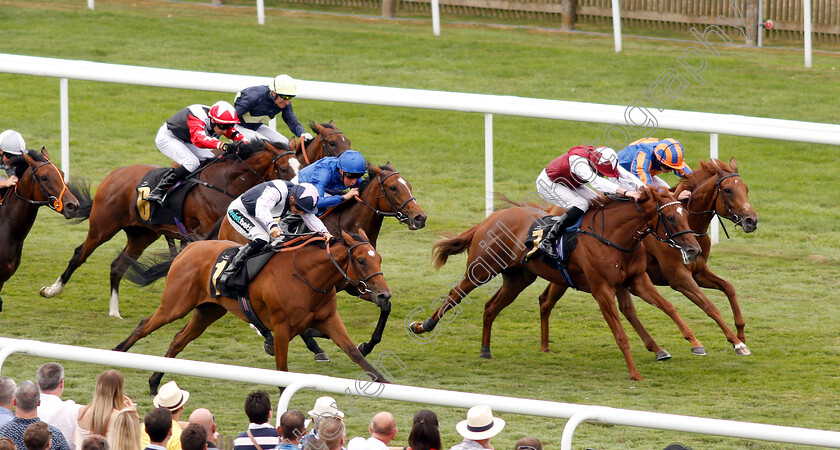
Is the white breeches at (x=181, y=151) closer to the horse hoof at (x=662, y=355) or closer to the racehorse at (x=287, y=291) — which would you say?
the racehorse at (x=287, y=291)

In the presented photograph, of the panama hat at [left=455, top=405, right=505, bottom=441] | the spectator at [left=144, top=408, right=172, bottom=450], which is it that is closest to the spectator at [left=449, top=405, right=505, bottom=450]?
the panama hat at [left=455, top=405, right=505, bottom=441]

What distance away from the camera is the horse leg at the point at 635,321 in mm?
7406

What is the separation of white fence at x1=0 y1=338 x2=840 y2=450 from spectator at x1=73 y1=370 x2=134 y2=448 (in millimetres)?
115

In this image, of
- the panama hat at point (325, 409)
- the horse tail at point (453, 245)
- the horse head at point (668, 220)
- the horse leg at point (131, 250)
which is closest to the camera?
the panama hat at point (325, 409)

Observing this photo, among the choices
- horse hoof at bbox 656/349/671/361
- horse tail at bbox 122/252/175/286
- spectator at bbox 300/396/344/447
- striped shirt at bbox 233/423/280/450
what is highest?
spectator at bbox 300/396/344/447

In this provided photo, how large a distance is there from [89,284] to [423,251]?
9.12 feet

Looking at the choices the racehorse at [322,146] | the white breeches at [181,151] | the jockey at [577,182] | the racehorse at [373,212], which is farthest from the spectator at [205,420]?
the white breeches at [181,151]

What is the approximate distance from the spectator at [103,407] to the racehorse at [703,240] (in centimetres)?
349

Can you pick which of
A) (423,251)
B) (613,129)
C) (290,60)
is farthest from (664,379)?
(290,60)

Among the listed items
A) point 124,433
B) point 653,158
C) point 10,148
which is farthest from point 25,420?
point 653,158

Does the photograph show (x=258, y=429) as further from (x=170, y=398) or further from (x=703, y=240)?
(x=703, y=240)

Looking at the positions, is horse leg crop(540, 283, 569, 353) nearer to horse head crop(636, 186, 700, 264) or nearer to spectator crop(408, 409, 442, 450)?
horse head crop(636, 186, 700, 264)

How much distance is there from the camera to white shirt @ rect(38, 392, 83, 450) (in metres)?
4.64

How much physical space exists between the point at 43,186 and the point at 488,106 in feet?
11.9
